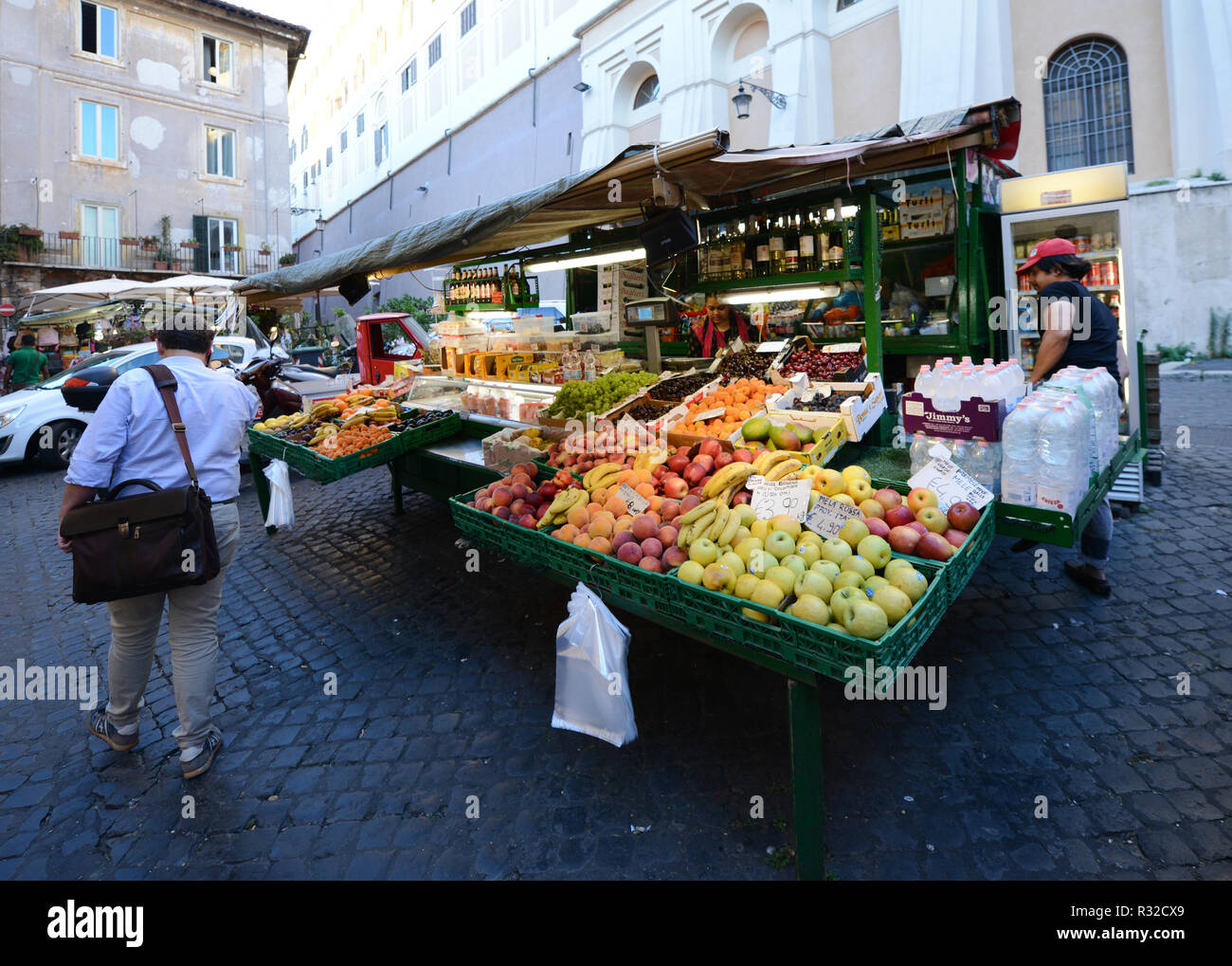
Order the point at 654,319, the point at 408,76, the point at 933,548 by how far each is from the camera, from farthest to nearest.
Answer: the point at 408,76
the point at 654,319
the point at 933,548

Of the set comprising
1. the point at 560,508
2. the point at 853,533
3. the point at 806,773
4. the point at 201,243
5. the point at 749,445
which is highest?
the point at 201,243

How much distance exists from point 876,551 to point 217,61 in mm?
31772

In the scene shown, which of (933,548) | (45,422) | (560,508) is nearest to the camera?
(933,548)

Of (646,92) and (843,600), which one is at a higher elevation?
(646,92)

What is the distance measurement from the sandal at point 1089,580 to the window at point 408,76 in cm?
3790

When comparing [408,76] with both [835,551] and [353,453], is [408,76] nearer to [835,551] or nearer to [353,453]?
[353,453]

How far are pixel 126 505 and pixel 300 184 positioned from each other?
60037 mm

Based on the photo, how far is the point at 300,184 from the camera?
5334 cm

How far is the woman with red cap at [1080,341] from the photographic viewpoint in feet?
14.2

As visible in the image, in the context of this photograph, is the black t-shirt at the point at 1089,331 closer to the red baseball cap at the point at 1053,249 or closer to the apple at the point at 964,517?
the red baseball cap at the point at 1053,249

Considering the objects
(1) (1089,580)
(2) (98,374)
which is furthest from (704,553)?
(2) (98,374)

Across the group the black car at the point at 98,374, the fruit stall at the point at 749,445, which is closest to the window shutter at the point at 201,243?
the black car at the point at 98,374

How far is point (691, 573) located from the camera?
2.61m
